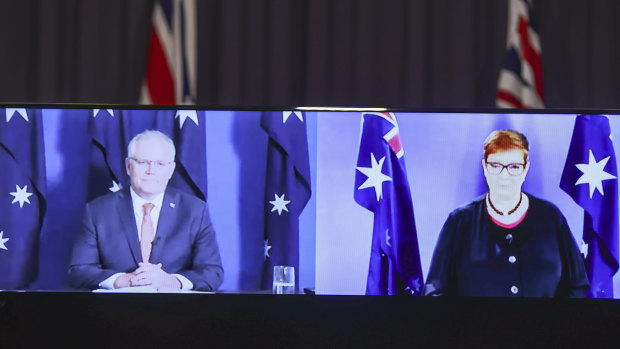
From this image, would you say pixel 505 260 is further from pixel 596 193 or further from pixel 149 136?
pixel 149 136

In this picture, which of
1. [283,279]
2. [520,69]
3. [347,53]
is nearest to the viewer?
[283,279]

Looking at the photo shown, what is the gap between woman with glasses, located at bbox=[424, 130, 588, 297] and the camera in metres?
3.31

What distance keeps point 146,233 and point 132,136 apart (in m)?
0.41

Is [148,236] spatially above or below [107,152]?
below

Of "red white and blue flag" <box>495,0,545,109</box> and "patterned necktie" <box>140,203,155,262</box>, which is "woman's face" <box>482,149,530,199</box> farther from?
"patterned necktie" <box>140,203,155,262</box>

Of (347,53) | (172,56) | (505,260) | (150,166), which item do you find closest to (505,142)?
(505,260)

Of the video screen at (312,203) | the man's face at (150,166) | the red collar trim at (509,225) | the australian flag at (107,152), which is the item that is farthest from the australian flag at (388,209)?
the australian flag at (107,152)

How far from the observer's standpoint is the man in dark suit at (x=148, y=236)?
3.29 m

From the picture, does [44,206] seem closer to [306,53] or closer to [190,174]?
[190,174]

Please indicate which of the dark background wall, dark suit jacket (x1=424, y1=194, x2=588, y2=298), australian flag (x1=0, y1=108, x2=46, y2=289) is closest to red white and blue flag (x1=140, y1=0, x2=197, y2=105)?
the dark background wall

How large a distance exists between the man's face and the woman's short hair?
133cm

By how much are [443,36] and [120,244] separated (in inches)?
84.0

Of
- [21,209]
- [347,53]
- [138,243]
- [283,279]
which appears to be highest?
[347,53]

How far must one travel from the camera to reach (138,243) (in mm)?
3307
